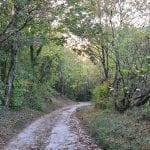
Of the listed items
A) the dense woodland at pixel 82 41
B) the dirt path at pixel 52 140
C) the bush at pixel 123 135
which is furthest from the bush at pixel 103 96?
the bush at pixel 123 135

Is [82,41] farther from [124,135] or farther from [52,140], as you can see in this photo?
[124,135]

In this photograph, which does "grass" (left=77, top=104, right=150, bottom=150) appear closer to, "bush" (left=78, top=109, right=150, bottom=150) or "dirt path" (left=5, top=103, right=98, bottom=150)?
"bush" (left=78, top=109, right=150, bottom=150)

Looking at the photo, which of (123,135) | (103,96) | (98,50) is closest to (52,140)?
(123,135)

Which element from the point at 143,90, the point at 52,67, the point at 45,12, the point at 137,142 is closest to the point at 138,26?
the point at 143,90

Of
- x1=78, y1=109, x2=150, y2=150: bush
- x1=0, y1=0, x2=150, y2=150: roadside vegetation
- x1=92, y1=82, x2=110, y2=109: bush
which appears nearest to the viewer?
x1=78, y1=109, x2=150, y2=150: bush

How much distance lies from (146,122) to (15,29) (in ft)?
31.7

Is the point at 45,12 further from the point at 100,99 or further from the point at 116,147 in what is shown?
the point at 100,99

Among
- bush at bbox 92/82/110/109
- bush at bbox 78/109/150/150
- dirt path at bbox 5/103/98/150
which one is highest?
bush at bbox 92/82/110/109

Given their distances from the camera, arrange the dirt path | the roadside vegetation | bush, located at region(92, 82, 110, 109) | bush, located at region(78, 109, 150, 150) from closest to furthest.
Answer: bush, located at region(78, 109, 150, 150) < the dirt path < the roadside vegetation < bush, located at region(92, 82, 110, 109)

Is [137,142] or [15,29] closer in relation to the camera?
[137,142]

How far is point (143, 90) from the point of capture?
27.5 m

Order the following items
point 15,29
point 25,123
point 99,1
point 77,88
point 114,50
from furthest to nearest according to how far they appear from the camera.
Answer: point 77,88
point 99,1
point 114,50
point 25,123
point 15,29

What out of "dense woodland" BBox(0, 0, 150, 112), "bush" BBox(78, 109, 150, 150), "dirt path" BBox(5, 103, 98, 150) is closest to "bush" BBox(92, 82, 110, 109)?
"dense woodland" BBox(0, 0, 150, 112)

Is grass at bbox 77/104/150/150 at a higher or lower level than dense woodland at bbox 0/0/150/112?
lower
